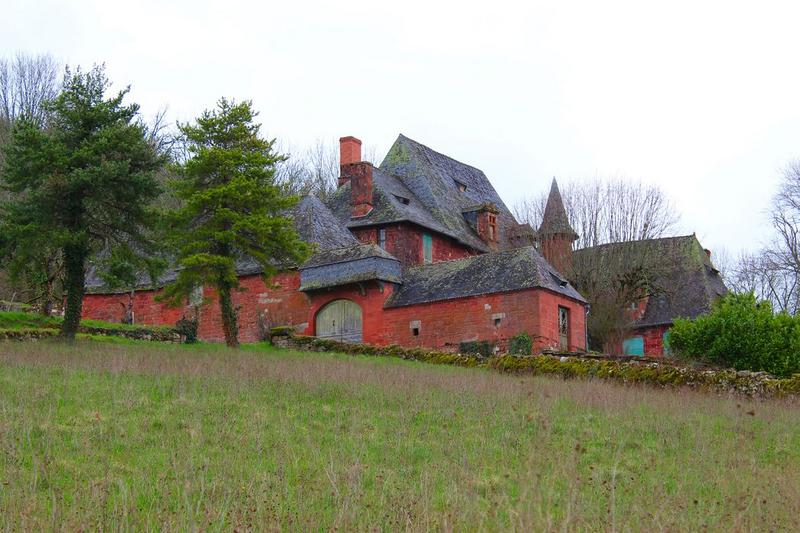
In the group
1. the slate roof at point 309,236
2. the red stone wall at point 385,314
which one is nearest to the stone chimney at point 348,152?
the slate roof at point 309,236

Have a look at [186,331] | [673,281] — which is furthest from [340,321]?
[673,281]

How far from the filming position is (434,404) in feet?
49.2

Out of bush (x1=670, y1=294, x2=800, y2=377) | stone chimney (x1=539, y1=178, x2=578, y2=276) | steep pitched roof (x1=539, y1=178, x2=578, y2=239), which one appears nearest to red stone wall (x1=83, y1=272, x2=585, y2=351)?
bush (x1=670, y1=294, x2=800, y2=377)

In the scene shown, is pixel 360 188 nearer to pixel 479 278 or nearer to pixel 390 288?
pixel 390 288

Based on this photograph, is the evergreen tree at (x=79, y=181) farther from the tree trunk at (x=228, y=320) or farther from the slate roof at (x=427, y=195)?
the slate roof at (x=427, y=195)

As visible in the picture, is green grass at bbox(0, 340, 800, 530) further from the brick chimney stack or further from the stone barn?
the brick chimney stack

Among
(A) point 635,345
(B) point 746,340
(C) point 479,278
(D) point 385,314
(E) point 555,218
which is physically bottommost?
(B) point 746,340

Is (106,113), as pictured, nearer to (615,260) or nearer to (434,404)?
(434,404)

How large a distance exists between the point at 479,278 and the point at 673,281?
46.8 ft

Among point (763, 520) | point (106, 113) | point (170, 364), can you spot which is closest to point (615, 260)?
point (106, 113)

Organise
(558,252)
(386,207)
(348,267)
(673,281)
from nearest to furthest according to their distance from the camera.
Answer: (348,267) → (386,207) → (558,252) → (673,281)

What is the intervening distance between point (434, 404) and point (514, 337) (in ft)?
48.7

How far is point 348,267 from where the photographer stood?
31938 millimetres

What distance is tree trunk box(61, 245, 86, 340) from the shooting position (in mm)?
23641
